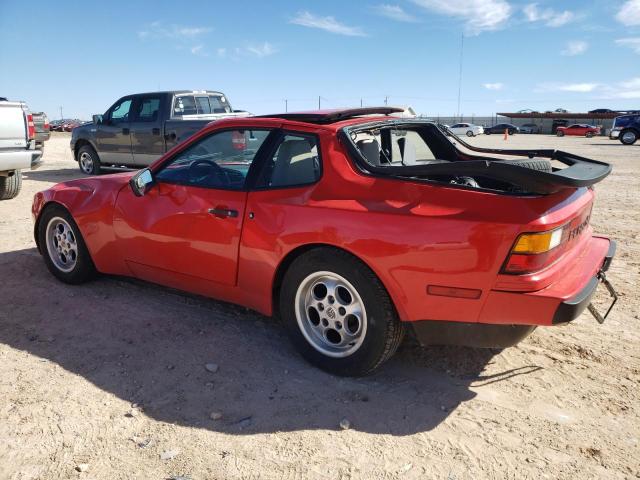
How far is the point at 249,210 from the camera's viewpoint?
331 cm

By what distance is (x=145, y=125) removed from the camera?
11297mm

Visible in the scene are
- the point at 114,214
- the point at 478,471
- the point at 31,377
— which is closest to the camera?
the point at 478,471

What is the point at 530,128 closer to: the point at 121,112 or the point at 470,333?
the point at 121,112

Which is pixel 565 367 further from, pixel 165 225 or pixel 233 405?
pixel 165 225

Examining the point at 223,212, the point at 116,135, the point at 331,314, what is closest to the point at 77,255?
the point at 223,212

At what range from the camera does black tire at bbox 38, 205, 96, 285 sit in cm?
441

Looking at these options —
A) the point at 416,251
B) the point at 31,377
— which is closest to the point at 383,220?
the point at 416,251

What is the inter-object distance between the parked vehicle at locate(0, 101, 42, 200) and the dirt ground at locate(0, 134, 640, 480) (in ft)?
15.2

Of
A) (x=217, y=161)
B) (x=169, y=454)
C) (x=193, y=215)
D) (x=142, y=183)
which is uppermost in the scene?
(x=217, y=161)

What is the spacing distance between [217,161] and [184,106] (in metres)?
7.88

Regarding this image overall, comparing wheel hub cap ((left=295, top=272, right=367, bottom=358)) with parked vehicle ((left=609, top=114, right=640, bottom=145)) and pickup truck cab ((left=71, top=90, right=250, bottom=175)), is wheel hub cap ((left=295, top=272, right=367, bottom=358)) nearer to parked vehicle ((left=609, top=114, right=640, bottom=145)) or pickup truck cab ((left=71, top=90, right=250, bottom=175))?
pickup truck cab ((left=71, top=90, right=250, bottom=175))

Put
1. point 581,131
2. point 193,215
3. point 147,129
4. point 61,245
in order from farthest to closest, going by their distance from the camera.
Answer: point 581,131 < point 147,129 < point 61,245 < point 193,215

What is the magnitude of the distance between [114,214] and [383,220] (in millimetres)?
2360

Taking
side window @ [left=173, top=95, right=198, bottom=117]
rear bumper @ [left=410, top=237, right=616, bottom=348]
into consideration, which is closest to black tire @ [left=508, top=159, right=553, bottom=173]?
rear bumper @ [left=410, top=237, right=616, bottom=348]
